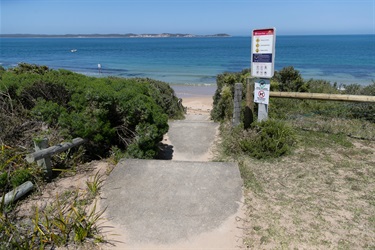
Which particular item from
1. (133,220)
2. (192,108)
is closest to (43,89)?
(133,220)

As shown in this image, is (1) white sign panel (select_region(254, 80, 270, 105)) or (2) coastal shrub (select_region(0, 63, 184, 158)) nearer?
(2) coastal shrub (select_region(0, 63, 184, 158))

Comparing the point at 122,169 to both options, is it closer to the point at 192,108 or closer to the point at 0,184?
the point at 0,184

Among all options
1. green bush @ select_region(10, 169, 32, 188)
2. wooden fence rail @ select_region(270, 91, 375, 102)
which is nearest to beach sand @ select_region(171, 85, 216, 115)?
wooden fence rail @ select_region(270, 91, 375, 102)

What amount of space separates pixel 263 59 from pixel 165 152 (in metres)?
2.87

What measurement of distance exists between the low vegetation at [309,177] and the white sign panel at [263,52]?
42.0 inches

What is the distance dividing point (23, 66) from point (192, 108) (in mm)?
9640

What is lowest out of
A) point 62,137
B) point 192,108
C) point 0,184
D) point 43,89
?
point 192,108

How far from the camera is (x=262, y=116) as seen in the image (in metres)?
5.95

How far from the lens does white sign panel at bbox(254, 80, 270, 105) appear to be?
5602mm

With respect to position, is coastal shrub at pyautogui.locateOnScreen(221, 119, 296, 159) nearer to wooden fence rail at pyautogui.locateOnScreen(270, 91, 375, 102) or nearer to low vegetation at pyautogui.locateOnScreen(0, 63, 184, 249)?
wooden fence rail at pyautogui.locateOnScreen(270, 91, 375, 102)

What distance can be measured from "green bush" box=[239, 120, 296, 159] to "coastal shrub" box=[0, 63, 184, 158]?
5.66 ft

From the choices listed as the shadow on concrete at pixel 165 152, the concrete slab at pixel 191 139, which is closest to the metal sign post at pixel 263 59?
the concrete slab at pixel 191 139

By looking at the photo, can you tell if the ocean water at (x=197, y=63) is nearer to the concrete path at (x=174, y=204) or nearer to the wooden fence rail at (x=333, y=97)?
the wooden fence rail at (x=333, y=97)

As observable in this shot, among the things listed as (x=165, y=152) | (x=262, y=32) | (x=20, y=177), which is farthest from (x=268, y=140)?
(x=20, y=177)
